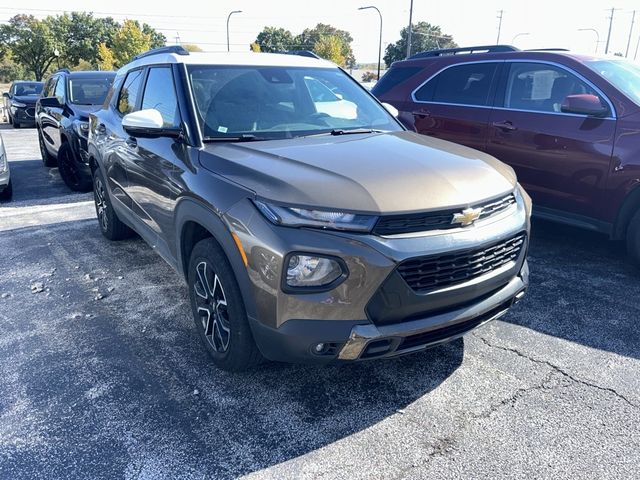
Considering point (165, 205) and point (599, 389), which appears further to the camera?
point (165, 205)

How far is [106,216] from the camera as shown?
17.2ft

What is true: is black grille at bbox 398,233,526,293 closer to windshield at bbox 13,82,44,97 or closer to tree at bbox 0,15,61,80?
windshield at bbox 13,82,44,97

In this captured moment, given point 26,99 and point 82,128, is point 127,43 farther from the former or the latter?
point 82,128

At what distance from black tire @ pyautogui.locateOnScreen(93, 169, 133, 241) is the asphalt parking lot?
3.79 ft

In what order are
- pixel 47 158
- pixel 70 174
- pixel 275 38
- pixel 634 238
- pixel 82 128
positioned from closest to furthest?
1. pixel 634 238
2. pixel 82 128
3. pixel 70 174
4. pixel 47 158
5. pixel 275 38

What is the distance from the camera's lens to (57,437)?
2445 millimetres

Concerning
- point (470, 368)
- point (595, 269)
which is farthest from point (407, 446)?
point (595, 269)

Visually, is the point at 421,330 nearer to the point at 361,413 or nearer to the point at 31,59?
the point at 361,413

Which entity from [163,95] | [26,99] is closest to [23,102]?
[26,99]

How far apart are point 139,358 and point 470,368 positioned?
81.4 inches

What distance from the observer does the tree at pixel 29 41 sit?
4556cm

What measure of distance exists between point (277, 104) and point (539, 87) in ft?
9.86

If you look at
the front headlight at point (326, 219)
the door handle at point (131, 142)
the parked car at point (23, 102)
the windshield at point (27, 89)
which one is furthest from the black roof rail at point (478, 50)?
the windshield at point (27, 89)

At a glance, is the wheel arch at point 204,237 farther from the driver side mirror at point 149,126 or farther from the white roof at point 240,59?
the white roof at point 240,59
